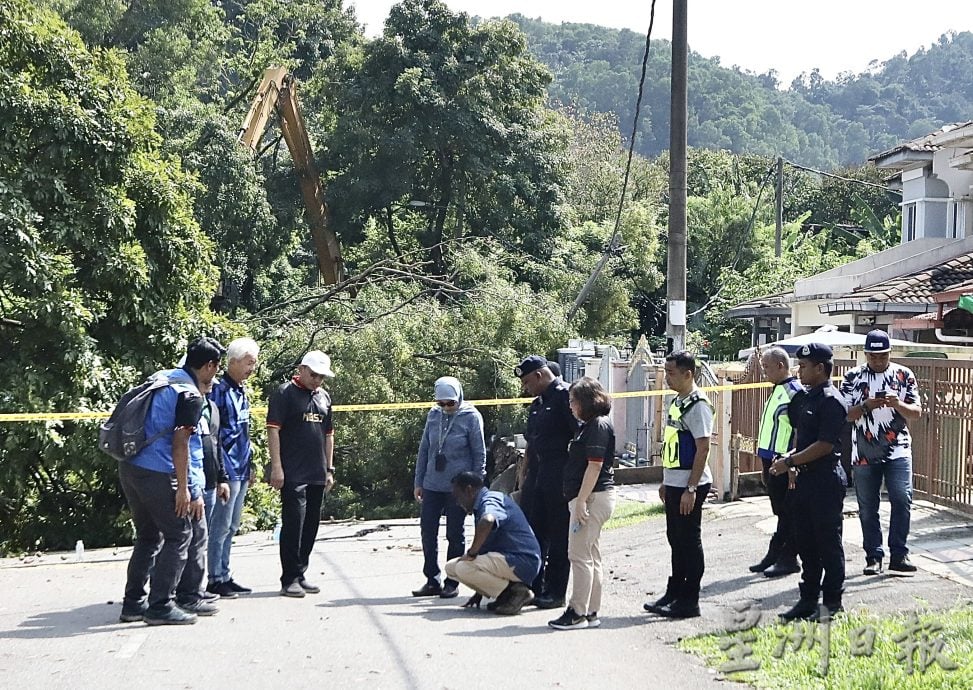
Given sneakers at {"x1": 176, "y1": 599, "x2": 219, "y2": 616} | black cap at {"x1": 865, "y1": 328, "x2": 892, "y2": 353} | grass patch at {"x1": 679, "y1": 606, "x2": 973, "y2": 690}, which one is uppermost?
black cap at {"x1": 865, "y1": 328, "x2": 892, "y2": 353}

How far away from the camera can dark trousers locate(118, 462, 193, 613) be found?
7270 mm

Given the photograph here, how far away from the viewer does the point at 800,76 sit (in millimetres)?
174750

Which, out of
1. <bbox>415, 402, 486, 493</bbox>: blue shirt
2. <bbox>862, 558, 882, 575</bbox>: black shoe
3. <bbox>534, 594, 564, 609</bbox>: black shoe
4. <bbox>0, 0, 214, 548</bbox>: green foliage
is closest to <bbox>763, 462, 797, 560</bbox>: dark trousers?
<bbox>862, 558, 882, 575</bbox>: black shoe

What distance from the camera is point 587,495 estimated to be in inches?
288

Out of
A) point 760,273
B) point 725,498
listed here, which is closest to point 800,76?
point 760,273

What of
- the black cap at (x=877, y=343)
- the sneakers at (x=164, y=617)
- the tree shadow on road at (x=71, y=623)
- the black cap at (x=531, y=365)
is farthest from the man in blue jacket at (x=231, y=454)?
the black cap at (x=877, y=343)

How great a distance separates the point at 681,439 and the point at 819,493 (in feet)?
3.08

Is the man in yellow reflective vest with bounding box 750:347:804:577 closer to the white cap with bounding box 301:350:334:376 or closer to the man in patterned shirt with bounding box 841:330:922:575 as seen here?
the man in patterned shirt with bounding box 841:330:922:575

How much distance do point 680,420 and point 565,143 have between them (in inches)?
1024

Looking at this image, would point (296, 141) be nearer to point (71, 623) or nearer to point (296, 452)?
point (296, 452)

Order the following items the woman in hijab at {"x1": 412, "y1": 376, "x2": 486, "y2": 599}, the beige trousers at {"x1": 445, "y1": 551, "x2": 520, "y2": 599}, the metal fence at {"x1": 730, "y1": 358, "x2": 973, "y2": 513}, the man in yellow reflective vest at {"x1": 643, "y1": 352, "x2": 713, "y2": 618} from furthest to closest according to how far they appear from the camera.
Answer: the metal fence at {"x1": 730, "y1": 358, "x2": 973, "y2": 513} < the woman in hijab at {"x1": 412, "y1": 376, "x2": 486, "y2": 599} < the beige trousers at {"x1": 445, "y1": 551, "x2": 520, "y2": 599} < the man in yellow reflective vest at {"x1": 643, "y1": 352, "x2": 713, "y2": 618}

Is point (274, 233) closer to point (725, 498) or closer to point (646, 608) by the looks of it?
point (725, 498)

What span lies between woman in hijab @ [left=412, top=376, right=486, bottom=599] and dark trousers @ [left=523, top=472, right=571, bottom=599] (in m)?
0.60

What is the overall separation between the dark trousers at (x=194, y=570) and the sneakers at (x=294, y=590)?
2.96ft
